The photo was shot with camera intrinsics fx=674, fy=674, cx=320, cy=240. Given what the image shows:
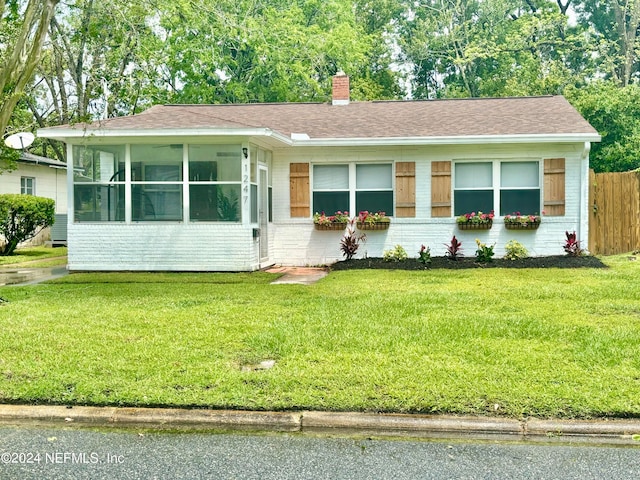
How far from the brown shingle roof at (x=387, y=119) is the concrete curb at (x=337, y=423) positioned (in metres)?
7.91

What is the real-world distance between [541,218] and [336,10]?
2099cm

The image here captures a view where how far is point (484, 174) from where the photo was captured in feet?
45.1

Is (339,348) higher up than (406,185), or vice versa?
(406,185)

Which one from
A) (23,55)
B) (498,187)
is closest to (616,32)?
(498,187)

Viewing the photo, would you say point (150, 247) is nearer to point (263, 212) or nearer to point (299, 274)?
point (263, 212)

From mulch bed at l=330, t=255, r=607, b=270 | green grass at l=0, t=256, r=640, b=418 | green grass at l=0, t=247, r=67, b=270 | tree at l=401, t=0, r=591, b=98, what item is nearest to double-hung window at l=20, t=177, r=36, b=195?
green grass at l=0, t=247, r=67, b=270

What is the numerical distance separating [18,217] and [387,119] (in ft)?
32.8

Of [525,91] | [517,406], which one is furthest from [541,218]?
[525,91]

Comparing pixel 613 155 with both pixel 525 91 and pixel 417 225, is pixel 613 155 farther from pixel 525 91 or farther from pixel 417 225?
pixel 417 225

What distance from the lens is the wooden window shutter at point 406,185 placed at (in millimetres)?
13734

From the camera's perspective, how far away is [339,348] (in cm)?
573

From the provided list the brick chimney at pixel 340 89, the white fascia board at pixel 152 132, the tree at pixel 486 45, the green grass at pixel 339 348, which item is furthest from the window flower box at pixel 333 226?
the tree at pixel 486 45

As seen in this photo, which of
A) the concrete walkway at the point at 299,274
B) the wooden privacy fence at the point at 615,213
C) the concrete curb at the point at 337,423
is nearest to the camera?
the concrete curb at the point at 337,423

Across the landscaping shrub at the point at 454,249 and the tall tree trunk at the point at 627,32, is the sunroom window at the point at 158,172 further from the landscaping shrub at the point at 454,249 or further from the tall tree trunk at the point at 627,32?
the tall tree trunk at the point at 627,32
